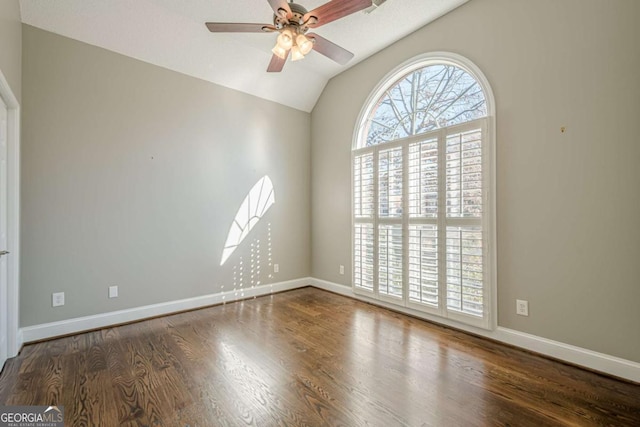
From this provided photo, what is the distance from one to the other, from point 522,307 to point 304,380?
1.92 metres

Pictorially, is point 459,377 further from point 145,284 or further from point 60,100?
point 60,100

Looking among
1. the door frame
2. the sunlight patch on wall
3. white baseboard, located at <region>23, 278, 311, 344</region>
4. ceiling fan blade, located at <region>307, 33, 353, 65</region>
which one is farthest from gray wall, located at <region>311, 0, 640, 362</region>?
the door frame

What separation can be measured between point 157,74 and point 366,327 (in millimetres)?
3585

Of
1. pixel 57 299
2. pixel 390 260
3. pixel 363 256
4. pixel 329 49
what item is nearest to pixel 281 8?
pixel 329 49

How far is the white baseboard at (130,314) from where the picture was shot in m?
2.69

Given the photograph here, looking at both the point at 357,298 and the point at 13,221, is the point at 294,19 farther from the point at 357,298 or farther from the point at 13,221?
the point at 357,298

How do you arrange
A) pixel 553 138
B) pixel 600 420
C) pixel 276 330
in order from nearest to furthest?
pixel 600 420 < pixel 553 138 < pixel 276 330

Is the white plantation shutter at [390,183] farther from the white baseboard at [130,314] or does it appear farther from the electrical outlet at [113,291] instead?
the electrical outlet at [113,291]

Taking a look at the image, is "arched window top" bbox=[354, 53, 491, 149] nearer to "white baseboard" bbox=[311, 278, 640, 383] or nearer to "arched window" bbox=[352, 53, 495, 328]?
"arched window" bbox=[352, 53, 495, 328]

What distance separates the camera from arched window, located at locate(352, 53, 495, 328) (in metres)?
2.71

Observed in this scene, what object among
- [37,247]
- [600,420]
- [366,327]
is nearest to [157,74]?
[37,247]

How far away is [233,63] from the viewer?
144 inches

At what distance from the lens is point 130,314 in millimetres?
3148

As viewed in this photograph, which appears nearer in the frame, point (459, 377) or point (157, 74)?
point (459, 377)
